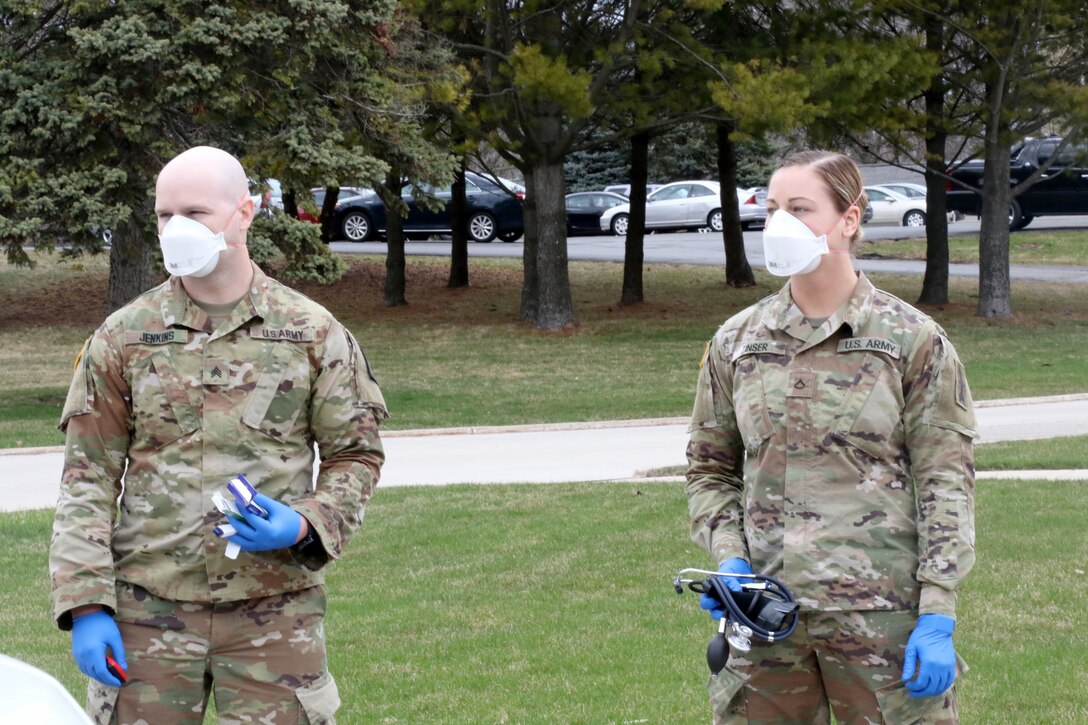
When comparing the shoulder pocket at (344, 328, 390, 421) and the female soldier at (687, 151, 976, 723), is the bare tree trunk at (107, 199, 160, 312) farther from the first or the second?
the female soldier at (687, 151, 976, 723)

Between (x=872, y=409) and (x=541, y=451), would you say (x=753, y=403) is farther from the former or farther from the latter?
(x=541, y=451)

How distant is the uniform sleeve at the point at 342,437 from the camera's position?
10.4ft

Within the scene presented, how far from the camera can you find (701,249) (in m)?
33.4

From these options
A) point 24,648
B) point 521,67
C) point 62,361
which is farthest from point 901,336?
point 62,361

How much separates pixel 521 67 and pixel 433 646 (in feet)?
43.5

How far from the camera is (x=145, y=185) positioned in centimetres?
1480

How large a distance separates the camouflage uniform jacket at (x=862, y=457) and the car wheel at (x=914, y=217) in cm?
3593

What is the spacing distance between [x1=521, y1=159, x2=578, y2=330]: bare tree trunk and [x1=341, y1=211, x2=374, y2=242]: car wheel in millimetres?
12631

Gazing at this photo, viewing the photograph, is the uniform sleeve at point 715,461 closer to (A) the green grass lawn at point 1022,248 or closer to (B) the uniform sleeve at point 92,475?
(B) the uniform sleeve at point 92,475

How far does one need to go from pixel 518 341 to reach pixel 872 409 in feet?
59.1

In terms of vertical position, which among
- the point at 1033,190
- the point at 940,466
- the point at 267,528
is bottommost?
the point at 267,528

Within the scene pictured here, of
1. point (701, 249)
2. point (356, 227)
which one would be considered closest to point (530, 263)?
point (701, 249)

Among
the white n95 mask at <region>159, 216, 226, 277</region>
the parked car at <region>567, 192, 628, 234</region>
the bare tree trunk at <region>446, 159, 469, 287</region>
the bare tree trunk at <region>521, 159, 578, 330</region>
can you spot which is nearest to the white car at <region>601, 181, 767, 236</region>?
the parked car at <region>567, 192, 628, 234</region>

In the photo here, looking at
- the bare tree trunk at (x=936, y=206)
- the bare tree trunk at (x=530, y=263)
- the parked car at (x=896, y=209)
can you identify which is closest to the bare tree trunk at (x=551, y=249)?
the bare tree trunk at (x=530, y=263)
